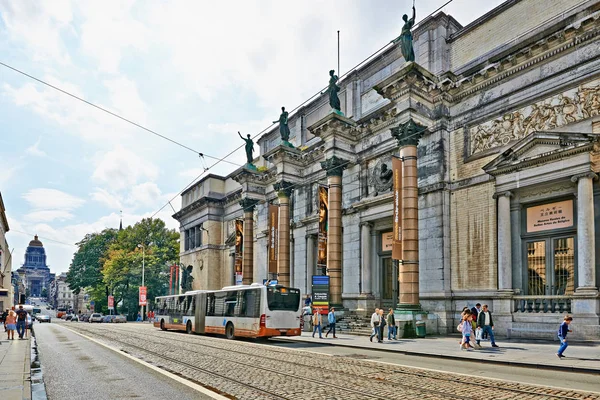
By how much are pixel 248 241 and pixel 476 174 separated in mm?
22520

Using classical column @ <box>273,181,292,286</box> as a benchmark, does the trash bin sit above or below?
below

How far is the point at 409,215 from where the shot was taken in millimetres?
24766

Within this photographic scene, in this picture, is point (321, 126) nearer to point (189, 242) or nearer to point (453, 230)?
point (453, 230)

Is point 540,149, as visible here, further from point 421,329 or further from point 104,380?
point 104,380

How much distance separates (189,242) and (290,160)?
25.2m

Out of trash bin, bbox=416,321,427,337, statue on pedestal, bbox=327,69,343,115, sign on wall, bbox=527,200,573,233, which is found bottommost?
trash bin, bbox=416,321,427,337

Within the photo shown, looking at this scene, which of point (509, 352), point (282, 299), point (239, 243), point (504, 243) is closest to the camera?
point (509, 352)

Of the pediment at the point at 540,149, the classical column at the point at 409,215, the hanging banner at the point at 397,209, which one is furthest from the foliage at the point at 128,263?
the pediment at the point at 540,149

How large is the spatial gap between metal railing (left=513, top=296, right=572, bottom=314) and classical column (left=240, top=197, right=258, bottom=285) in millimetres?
23719

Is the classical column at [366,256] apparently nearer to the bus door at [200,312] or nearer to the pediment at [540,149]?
the pediment at [540,149]

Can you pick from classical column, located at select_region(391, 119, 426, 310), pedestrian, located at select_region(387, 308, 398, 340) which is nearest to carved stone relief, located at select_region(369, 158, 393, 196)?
classical column, located at select_region(391, 119, 426, 310)

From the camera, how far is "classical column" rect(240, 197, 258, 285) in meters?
42.1

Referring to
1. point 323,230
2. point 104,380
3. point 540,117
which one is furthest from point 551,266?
point 104,380

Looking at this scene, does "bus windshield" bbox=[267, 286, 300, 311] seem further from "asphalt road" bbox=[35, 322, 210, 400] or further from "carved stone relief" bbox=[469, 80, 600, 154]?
"carved stone relief" bbox=[469, 80, 600, 154]
